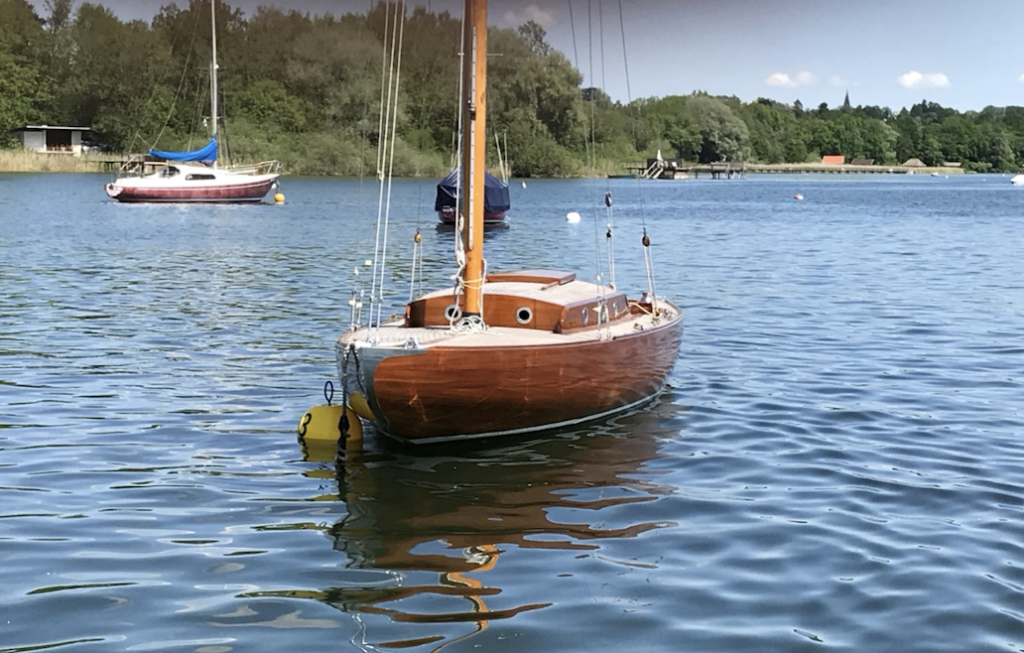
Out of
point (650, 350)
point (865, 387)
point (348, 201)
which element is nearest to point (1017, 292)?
point (865, 387)

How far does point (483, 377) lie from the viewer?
1525cm

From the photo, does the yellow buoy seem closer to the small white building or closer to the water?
the water

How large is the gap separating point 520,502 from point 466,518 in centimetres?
89

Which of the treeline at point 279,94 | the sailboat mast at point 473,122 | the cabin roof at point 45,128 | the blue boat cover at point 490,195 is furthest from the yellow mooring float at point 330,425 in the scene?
the cabin roof at point 45,128

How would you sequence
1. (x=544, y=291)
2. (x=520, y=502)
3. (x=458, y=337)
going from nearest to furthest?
(x=520, y=502) < (x=458, y=337) < (x=544, y=291)

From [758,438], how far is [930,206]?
315 feet

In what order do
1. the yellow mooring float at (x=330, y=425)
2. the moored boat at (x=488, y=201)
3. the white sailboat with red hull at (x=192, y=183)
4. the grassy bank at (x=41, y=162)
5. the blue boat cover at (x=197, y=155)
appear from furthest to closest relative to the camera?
1. the grassy bank at (x=41, y=162)
2. the blue boat cover at (x=197, y=155)
3. the white sailboat with red hull at (x=192, y=183)
4. the moored boat at (x=488, y=201)
5. the yellow mooring float at (x=330, y=425)

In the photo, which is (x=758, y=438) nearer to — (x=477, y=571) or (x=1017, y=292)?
(x=477, y=571)

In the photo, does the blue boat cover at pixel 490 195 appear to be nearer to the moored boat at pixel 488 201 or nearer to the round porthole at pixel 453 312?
the moored boat at pixel 488 201

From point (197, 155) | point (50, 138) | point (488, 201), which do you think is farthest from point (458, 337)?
point (50, 138)

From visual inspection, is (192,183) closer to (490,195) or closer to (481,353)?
(490,195)

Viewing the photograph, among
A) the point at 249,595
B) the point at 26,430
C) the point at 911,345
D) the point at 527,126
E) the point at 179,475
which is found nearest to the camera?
the point at 249,595

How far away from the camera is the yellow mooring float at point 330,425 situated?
52.9 ft

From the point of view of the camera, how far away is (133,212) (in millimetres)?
72188
